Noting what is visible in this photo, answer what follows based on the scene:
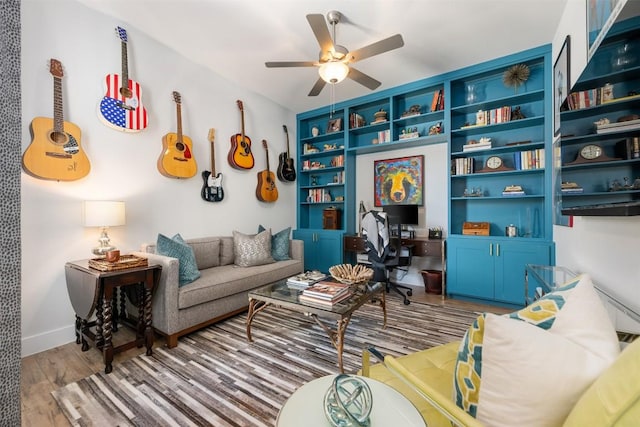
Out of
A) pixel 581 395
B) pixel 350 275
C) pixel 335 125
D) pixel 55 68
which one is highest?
pixel 335 125

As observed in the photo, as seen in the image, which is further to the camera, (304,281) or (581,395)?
(304,281)

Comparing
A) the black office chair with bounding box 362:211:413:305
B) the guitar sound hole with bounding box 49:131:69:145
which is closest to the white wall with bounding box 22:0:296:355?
the guitar sound hole with bounding box 49:131:69:145

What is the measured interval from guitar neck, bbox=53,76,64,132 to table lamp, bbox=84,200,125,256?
2.08ft

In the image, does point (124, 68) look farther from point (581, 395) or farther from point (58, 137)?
point (581, 395)

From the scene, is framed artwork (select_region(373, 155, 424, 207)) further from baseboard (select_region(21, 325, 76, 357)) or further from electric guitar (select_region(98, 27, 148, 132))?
baseboard (select_region(21, 325, 76, 357))

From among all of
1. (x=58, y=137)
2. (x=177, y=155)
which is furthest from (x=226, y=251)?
(x=58, y=137)

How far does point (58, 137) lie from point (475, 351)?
2962mm

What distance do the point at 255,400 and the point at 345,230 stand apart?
283 centimetres

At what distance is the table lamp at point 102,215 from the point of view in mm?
2031

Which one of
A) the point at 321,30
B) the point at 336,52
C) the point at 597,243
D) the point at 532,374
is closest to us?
the point at 532,374

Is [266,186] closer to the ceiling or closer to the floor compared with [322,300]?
closer to the ceiling

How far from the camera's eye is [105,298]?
1.77 meters

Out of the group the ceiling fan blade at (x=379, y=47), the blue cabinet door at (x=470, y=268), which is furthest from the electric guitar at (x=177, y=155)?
the blue cabinet door at (x=470, y=268)

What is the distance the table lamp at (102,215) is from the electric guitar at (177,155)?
0.74 meters
